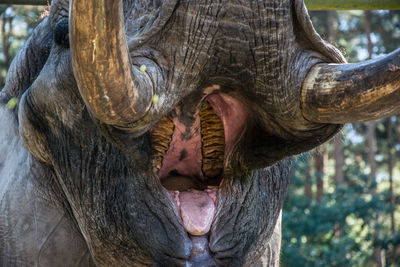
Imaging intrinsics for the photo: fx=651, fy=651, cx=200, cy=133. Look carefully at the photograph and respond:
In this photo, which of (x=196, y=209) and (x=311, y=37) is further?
(x=196, y=209)

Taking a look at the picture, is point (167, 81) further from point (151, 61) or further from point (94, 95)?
point (94, 95)

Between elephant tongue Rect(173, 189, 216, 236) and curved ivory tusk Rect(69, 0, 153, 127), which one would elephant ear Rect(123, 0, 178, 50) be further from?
elephant tongue Rect(173, 189, 216, 236)

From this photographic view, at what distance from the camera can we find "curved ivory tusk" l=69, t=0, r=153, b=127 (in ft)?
5.74

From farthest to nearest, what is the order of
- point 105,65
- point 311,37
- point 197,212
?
point 197,212 < point 311,37 < point 105,65

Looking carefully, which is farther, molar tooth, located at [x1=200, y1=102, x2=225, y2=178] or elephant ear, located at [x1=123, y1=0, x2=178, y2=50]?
molar tooth, located at [x1=200, y1=102, x2=225, y2=178]

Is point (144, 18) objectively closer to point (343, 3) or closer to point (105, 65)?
point (105, 65)

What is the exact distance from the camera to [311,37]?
2.36 m

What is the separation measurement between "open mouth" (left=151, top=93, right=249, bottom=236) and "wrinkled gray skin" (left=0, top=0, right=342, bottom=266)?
49 millimetres

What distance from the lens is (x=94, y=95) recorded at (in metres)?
1.93

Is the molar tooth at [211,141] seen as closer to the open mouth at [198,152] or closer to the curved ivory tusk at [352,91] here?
the open mouth at [198,152]

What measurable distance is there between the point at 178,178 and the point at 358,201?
10.6 meters

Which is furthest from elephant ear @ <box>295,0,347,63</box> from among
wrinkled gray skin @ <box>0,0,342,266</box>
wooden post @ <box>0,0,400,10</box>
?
wooden post @ <box>0,0,400,10</box>

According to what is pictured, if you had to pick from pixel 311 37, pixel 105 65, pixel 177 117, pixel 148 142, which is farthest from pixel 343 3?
pixel 105 65

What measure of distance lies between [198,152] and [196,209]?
326 mm
